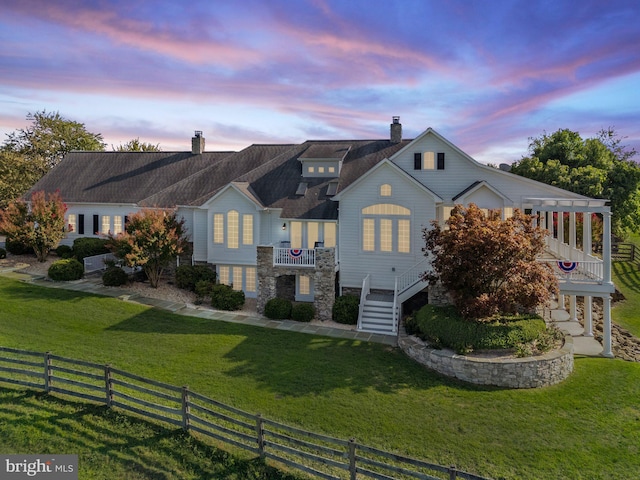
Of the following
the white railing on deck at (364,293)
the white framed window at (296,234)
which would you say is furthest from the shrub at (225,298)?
the white railing on deck at (364,293)

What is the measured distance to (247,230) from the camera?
25.9 m

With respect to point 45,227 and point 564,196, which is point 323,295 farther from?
point 45,227

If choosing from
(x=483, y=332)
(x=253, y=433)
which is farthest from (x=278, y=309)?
(x=253, y=433)

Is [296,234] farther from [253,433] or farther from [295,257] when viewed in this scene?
[253,433]

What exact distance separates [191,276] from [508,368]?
1895 centimetres

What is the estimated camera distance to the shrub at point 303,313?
22.0m

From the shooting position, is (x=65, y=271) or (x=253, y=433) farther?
(x=65, y=271)

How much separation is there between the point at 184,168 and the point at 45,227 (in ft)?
36.0

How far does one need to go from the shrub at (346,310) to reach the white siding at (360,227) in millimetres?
1836

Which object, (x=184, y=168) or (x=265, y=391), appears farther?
(x=184, y=168)

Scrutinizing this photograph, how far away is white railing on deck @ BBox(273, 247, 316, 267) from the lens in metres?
23.3

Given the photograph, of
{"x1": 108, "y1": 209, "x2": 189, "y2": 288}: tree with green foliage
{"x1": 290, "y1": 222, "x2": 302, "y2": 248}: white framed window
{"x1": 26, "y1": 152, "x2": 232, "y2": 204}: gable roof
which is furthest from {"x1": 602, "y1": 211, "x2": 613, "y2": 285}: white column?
{"x1": 26, "y1": 152, "x2": 232, "y2": 204}: gable roof

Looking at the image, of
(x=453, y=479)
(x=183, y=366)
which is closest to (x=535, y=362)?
(x=453, y=479)

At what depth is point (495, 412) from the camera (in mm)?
13336
